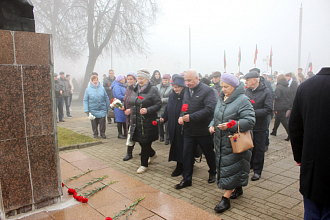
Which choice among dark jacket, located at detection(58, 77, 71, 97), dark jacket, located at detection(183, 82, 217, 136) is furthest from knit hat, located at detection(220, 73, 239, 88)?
dark jacket, located at detection(58, 77, 71, 97)

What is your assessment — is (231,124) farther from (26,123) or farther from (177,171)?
(26,123)

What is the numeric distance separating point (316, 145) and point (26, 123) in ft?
10.4

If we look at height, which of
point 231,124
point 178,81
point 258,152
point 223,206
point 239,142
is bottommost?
point 223,206

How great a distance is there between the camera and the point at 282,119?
8.23 metres

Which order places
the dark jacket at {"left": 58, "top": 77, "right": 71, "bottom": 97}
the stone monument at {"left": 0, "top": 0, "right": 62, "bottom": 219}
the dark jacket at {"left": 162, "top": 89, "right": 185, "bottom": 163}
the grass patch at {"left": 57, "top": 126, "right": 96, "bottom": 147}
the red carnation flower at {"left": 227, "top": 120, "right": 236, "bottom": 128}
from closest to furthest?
the stone monument at {"left": 0, "top": 0, "right": 62, "bottom": 219}
the red carnation flower at {"left": 227, "top": 120, "right": 236, "bottom": 128}
the dark jacket at {"left": 162, "top": 89, "right": 185, "bottom": 163}
the grass patch at {"left": 57, "top": 126, "right": 96, "bottom": 147}
the dark jacket at {"left": 58, "top": 77, "right": 71, "bottom": 97}

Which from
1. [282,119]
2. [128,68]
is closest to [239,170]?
[282,119]

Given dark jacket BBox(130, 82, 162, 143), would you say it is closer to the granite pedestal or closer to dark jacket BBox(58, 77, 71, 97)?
the granite pedestal

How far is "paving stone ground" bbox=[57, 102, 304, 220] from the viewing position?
12.0 ft

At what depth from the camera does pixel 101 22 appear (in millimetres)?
23531

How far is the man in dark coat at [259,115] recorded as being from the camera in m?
4.96

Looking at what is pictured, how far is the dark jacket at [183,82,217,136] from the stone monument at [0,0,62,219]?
7.08ft

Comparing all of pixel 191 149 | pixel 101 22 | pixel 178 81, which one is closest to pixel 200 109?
pixel 191 149

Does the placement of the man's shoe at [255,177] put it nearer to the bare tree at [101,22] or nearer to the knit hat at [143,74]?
the knit hat at [143,74]

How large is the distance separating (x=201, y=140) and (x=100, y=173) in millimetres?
1975
